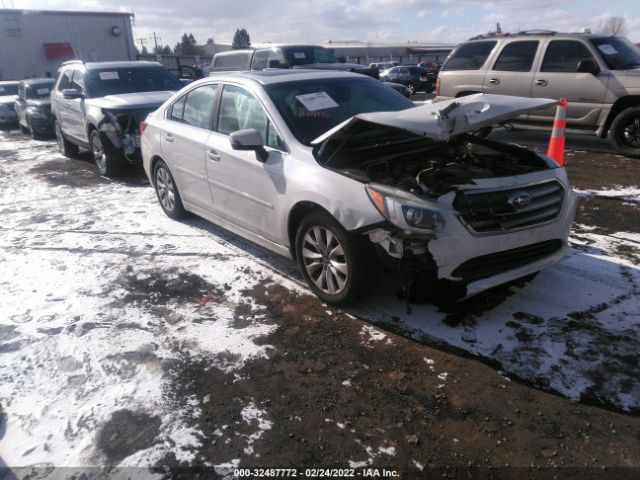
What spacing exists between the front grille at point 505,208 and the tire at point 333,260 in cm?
68

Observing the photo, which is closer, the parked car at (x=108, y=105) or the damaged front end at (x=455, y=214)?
the damaged front end at (x=455, y=214)

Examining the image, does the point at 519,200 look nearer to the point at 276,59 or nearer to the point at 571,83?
the point at 571,83

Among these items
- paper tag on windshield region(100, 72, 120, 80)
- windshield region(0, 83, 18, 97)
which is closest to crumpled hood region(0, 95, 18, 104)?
windshield region(0, 83, 18, 97)

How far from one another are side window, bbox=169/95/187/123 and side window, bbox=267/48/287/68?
8.79 meters

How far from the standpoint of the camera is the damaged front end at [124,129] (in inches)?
306

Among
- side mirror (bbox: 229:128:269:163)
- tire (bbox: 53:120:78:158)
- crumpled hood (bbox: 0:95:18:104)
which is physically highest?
side mirror (bbox: 229:128:269:163)

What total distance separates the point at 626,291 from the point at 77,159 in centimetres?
999

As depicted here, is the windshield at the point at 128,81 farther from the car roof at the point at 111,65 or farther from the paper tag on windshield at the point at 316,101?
the paper tag on windshield at the point at 316,101

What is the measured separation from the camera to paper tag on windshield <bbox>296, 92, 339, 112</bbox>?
4152 mm

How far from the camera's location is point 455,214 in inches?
120

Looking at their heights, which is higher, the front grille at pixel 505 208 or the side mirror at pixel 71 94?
the side mirror at pixel 71 94

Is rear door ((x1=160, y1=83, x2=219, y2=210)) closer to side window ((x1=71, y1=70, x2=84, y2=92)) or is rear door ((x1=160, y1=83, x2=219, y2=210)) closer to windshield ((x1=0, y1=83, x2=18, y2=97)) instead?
side window ((x1=71, y1=70, x2=84, y2=92))

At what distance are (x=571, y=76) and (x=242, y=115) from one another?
639cm

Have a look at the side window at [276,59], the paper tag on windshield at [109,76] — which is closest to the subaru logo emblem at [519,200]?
the paper tag on windshield at [109,76]
